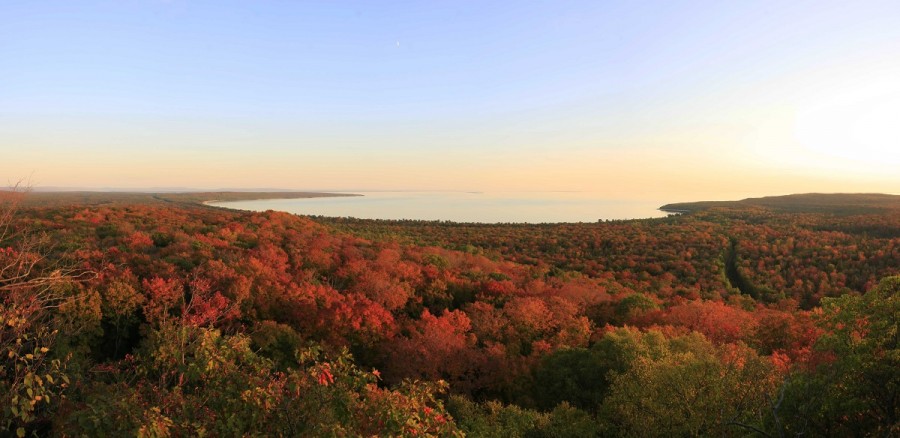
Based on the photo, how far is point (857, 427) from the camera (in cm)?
959

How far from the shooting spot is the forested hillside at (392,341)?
7.55 metres

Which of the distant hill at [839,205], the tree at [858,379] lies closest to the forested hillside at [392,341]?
the tree at [858,379]

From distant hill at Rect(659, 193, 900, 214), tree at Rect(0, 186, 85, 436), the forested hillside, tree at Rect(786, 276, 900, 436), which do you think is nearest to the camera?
tree at Rect(0, 186, 85, 436)

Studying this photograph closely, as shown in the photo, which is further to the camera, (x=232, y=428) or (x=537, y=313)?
(x=537, y=313)

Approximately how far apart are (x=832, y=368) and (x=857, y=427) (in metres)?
1.32

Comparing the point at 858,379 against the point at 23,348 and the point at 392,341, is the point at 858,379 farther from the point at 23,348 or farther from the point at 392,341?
the point at 23,348

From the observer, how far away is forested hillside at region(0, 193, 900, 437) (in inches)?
297

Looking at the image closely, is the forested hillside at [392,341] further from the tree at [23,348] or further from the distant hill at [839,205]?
the distant hill at [839,205]

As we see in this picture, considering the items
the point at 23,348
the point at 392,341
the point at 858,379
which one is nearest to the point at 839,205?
the point at 858,379

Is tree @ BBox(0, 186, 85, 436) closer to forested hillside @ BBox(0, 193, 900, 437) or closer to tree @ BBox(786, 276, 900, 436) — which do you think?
forested hillside @ BBox(0, 193, 900, 437)

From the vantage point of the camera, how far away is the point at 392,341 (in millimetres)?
20453

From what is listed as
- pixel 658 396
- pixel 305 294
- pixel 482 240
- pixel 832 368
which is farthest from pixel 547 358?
pixel 482 240

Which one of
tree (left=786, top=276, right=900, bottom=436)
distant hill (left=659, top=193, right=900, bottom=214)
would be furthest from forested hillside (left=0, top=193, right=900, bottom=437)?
distant hill (left=659, top=193, right=900, bottom=214)

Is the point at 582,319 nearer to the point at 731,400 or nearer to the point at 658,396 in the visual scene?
the point at 658,396
